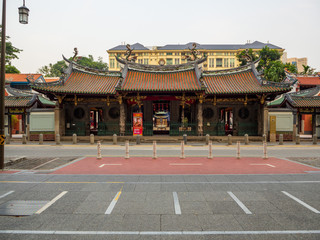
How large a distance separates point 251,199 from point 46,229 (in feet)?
18.3

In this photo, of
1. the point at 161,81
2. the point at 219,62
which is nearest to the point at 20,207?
the point at 161,81

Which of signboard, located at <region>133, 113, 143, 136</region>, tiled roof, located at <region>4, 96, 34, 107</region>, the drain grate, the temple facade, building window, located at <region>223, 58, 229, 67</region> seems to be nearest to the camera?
the drain grate

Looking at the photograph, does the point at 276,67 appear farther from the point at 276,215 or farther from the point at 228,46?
the point at 228,46

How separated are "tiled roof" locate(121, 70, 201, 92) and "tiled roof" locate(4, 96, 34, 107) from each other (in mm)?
11941

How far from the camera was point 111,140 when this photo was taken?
21.6 m

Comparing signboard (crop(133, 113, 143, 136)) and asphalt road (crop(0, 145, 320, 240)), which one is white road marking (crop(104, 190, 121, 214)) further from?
signboard (crop(133, 113, 143, 136))

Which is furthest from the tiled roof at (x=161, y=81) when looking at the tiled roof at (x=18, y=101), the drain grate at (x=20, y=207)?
the drain grate at (x=20, y=207)

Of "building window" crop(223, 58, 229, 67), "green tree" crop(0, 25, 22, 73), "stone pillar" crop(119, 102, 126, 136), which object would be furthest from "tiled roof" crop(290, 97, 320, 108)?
"building window" crop(223, 58, 229, 67)

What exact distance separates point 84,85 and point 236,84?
16951mm

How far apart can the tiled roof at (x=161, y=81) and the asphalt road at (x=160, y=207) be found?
13.7 m

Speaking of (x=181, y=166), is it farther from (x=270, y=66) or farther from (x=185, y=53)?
(x=185, y=53)

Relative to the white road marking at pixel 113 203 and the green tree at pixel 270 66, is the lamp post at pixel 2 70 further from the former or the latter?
the green tree at pixel 270 66

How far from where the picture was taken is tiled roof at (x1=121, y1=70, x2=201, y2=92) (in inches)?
822

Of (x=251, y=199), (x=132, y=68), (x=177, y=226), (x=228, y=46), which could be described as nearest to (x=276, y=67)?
(x=132, y=68)
